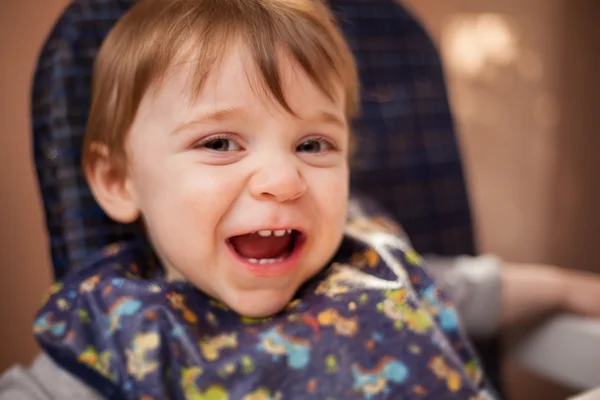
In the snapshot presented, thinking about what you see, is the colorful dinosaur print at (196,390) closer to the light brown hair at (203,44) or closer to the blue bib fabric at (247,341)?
the blue bib fabric at (247,341)

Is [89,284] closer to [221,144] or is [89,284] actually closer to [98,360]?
[98,360]

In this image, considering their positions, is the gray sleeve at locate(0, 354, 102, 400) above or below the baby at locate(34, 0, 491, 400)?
below

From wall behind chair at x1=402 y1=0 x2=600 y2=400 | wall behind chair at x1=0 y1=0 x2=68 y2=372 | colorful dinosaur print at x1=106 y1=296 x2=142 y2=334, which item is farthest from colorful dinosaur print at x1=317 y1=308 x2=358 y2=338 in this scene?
wall behind chair at x1=402 y1=0 x2=600 y2=400

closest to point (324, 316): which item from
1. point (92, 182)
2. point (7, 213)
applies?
point (92, 182)

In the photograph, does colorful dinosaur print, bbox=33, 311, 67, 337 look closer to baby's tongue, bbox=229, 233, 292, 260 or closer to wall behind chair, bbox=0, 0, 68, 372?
baby's tongue, bbox=229, 233, 292, 260

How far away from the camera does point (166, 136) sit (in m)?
0.63

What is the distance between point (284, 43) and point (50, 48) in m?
0.37

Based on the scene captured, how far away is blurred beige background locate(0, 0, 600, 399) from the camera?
1.63 m

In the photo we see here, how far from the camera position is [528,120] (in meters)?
1.70

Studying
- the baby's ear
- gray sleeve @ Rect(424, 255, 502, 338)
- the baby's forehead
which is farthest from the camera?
gray sleeve @ Rect(424, 255, 502, 338)

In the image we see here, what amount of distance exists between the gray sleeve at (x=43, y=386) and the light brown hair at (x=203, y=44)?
257 millimetres

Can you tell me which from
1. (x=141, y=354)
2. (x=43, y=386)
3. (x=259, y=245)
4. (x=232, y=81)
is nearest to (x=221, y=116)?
(x=232, y=81)

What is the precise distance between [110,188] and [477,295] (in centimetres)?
59

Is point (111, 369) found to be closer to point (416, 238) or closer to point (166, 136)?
point (166, 136)
